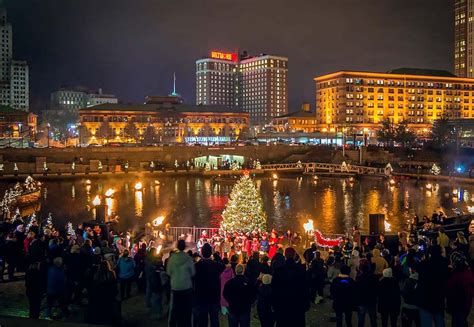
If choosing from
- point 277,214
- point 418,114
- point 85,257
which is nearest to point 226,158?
point 277,214

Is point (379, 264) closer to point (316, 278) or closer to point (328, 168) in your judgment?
point (316, 278)

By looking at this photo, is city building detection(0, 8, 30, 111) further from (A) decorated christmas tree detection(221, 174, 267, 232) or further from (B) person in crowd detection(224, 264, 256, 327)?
(B) person in crowd detection(224, 264, 256, 327)

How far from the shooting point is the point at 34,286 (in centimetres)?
1025

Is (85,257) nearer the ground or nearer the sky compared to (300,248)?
nearer the sky

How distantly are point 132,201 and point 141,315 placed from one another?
36.8 meters

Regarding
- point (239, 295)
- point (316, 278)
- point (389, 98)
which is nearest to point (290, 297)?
point (239, 295)

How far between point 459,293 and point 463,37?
552 feet

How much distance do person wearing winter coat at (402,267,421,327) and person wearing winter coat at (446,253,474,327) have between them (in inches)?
23.9

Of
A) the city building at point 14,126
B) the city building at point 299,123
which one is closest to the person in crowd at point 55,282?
the city building at point 14,126

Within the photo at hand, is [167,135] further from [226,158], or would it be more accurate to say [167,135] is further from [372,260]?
[372,260]

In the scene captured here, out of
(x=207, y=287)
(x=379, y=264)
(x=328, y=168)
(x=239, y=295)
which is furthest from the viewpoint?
(x=328, y=168)

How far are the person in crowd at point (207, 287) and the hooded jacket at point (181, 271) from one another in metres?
0.16

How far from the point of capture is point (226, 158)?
97.8m

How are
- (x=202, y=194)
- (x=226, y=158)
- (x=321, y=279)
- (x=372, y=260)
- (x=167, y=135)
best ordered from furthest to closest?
(x=167, y=135)
(x=226, y=158)
(x=202, y=194)
(x=321, y=279)
(x=372, y=260)
